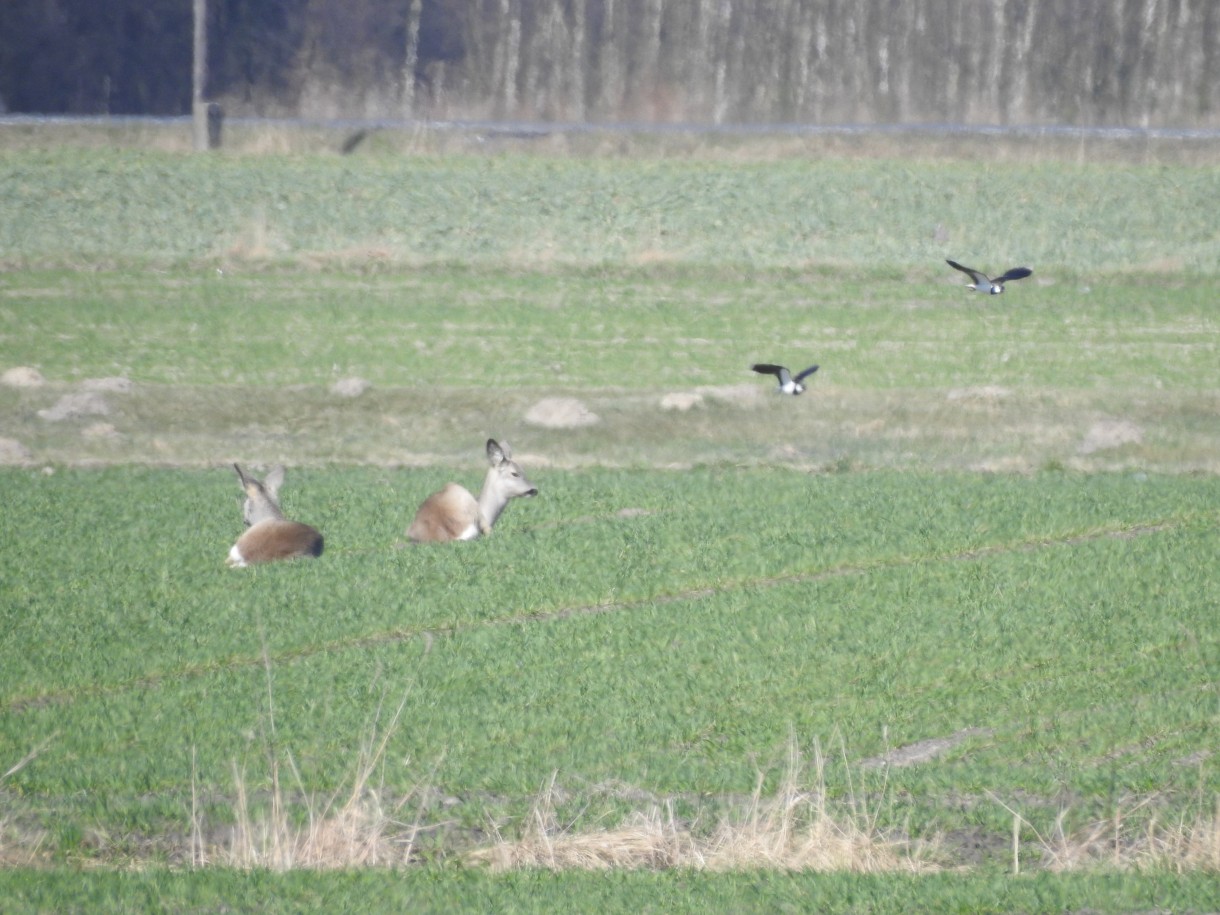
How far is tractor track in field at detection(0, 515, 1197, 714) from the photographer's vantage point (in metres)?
13.7

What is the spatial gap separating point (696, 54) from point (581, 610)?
22611mm

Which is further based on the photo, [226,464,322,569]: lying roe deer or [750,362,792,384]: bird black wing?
[750,362,792,384]: bird black wing

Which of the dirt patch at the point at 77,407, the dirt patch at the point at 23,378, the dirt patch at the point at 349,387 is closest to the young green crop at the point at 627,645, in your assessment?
the dirt patch at the point at 77,407

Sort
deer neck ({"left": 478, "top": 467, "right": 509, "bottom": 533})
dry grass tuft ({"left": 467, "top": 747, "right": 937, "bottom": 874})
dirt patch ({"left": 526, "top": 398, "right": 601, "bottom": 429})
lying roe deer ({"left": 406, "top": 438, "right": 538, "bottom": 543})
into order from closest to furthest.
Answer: dry grass tuft ({"left": 467, "top": 747, "right": 937, "bottom": 874}), lying roe deer ({"left": 406, "top": 438, "right": 538, "bottom": 543}), deer neck ({"left": 478, "top": 467, "right": 509, "bottom": 533}), dirt patch ({"left": 526, "top": 398, "right": 601, "bottom": 429})

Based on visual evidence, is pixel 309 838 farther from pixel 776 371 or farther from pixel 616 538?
pixel 776 371

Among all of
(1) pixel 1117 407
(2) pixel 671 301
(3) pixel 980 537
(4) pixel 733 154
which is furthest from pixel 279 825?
(4) pixel 733 154

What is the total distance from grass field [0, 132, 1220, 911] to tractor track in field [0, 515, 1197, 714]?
7 cm

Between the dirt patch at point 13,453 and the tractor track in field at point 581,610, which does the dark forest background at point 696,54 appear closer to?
the dirt patch at point 13,453

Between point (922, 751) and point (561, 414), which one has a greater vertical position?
point (922, 751)

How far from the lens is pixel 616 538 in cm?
1884

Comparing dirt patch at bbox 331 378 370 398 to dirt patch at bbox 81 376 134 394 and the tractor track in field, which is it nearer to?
dirt patch at bbox 81 376 134 394

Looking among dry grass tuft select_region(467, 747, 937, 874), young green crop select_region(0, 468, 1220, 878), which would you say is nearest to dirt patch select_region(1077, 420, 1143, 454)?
young green crop select_region(0, 468, 1220, 878)

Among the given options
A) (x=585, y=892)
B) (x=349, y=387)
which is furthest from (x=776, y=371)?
(x=585, y=892)

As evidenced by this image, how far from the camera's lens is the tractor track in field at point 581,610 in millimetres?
13734
